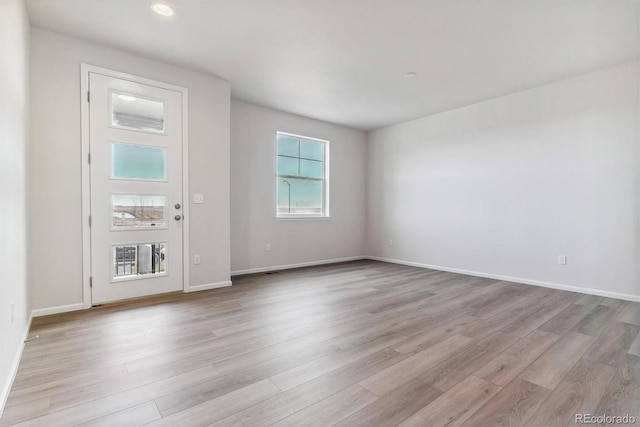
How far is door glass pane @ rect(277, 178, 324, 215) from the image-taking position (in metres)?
5.30

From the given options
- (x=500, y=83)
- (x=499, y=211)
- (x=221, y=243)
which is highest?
(x=500, y=83)

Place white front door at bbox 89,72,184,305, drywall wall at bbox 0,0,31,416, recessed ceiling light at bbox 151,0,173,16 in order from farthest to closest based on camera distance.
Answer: white front door at bbox 89,72,184,305 → recessed ceiling light at bbox 151,0,173,16 → drywall wall at bbox 0,0,31,416

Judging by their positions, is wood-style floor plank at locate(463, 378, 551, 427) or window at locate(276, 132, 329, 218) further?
window at locate(276, 132, 329, 218)

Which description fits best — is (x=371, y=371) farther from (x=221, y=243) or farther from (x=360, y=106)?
(x=360, y=106)

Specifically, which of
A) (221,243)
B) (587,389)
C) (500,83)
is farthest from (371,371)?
(500,83)

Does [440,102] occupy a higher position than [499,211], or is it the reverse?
[440,102]

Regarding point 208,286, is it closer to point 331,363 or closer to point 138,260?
point 138,260

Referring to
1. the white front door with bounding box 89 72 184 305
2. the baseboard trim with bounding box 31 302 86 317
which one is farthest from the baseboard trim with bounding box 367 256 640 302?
the baseboard trim with bounding box 31 302 86 317

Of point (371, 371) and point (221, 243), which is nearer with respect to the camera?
point (371, 371)

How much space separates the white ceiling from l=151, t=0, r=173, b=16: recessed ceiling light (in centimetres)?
7

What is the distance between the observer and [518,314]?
9.56 ft

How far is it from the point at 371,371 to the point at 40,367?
2064 millimetres

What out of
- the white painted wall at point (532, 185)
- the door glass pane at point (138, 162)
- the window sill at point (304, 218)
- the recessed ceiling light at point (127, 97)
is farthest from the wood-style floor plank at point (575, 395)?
the recessed ceiling light at point (127, 97)

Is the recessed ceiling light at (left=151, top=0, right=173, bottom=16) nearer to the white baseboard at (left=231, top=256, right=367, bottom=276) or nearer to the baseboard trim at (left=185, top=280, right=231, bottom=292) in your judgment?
the baseboard trim at (left=185, top=280, right=231, bottom=292)
